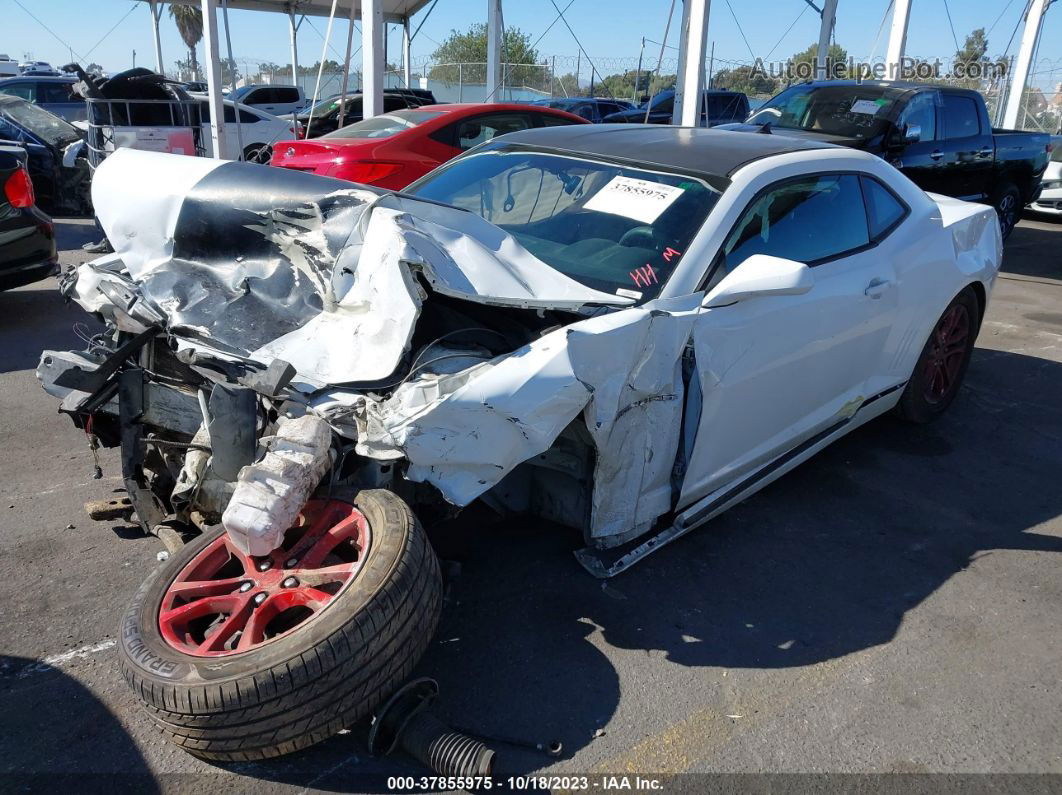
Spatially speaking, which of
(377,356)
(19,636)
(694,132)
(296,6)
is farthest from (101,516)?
(296,6)

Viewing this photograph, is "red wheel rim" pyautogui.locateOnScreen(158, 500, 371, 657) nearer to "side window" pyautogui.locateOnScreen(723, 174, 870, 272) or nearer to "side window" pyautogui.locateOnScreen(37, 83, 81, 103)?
"side window" pyautogui.locateOnScreen(723, 174, 870, 272)

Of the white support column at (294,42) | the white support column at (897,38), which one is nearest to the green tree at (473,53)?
the white support column at (294,42)

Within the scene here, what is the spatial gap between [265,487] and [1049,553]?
3288 millimetres

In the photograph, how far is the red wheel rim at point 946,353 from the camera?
4723mm

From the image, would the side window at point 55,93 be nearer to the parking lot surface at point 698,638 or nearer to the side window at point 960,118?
the parking lot surface at point 698,638

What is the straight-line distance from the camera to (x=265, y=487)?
246cm

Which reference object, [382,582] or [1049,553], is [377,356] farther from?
[1049,553]

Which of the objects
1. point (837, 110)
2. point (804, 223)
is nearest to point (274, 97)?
point (837, 110)

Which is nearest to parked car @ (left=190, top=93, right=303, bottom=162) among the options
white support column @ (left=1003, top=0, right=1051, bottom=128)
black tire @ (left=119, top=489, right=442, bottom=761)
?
black tire @ (left=119, top=489, right=442, bottom=761)

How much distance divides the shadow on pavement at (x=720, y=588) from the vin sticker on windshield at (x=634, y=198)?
135cm

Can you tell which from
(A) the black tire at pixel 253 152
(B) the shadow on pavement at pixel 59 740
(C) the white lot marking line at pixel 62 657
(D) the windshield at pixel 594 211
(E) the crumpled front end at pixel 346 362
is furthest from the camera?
(A) the black tire at pixel 253 152

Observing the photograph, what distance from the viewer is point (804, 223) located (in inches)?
146

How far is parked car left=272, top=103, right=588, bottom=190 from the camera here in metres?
7.90

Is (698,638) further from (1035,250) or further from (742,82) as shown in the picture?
(742,82)
